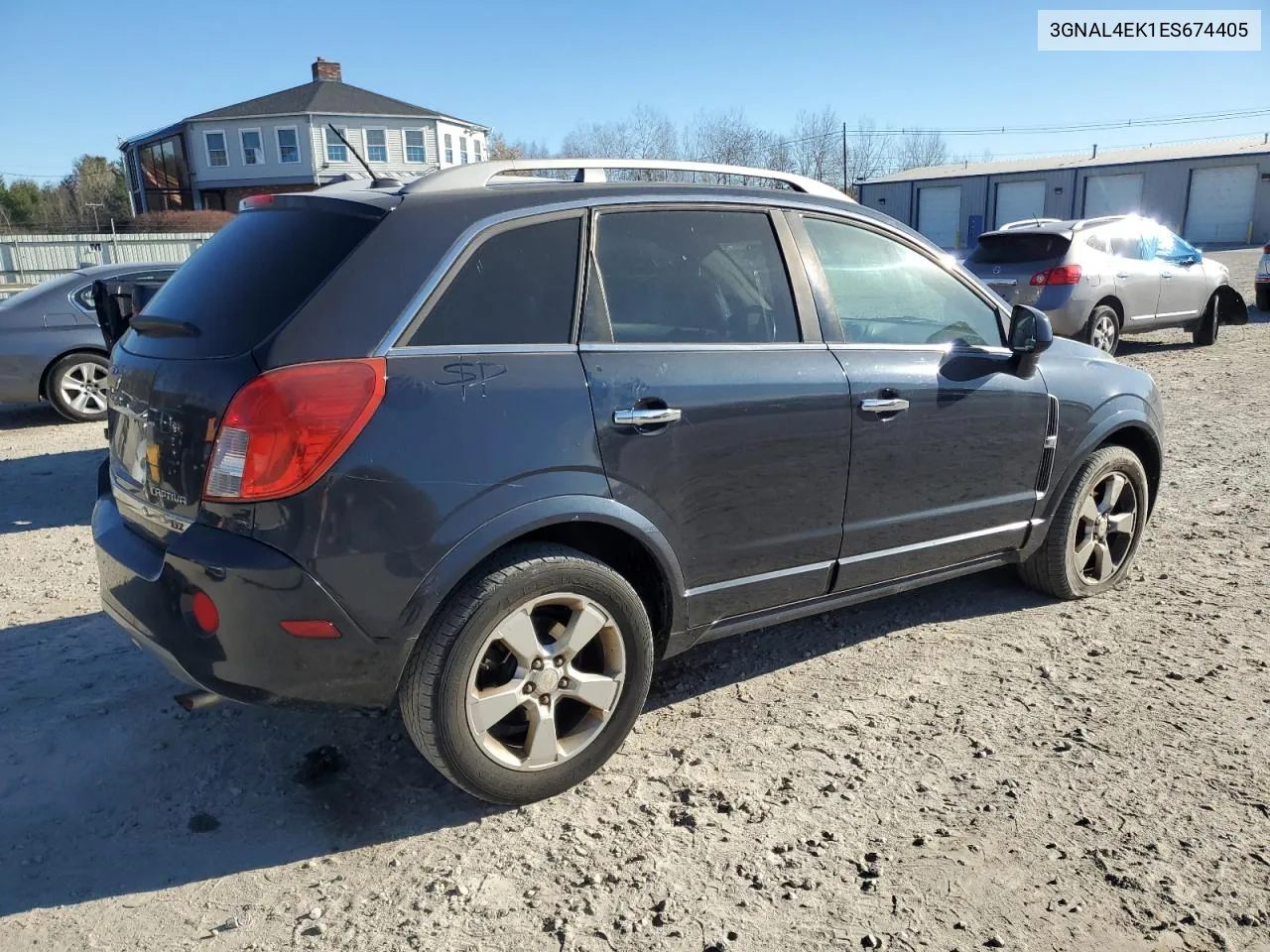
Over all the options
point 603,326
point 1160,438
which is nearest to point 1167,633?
point 1160,438

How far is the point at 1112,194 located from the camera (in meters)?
45.2

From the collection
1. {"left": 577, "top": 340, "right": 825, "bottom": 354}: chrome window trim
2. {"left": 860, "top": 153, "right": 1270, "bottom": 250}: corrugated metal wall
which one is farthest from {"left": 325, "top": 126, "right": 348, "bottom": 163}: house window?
{"left": 577, "top": 340, "right": 825, "bottom": 354}: chrome window trim

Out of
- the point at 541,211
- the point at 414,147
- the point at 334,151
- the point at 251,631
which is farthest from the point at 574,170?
the point at 414,147

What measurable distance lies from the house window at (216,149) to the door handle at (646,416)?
55.0 m

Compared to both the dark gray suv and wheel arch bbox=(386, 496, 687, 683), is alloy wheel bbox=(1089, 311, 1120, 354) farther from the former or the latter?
wheel arch bbox=(386, 496, 687, 683)

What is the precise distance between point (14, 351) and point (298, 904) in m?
7.93

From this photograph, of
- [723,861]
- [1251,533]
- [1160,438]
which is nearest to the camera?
[723,861]

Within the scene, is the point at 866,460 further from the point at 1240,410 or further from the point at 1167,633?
the point at 1240,410

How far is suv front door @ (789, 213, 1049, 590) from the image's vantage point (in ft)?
11.9

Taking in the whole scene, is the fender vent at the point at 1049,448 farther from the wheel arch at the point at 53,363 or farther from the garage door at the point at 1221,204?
the garage door at the point at 1221,204

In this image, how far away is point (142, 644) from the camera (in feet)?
9.68

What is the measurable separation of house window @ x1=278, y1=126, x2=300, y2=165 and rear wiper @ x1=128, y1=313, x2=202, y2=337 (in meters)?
52.0

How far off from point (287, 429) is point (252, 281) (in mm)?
632

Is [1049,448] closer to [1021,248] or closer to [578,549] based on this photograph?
[578,549]
